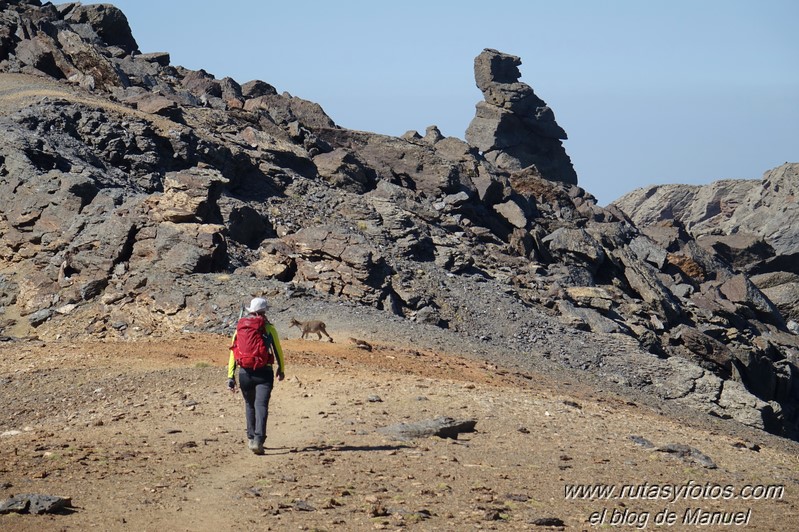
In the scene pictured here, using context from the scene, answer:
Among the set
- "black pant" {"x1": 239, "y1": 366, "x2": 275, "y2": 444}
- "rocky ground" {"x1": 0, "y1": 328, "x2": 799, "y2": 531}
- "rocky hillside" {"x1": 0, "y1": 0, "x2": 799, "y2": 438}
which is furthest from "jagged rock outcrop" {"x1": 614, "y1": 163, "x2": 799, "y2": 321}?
"black pant" {"x1": 239, "y1": 366, "x2": 275, "y2": 444}

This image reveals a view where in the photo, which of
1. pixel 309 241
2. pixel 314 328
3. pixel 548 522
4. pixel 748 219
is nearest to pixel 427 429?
pixel 548 522

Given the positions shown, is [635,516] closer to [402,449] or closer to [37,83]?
[402,449]

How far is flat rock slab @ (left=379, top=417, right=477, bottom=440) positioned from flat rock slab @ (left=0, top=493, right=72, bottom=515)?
4.91 metres

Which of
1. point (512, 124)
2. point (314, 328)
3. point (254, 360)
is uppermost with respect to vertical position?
point (512, 124)

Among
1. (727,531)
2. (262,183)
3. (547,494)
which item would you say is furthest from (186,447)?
(262,183)

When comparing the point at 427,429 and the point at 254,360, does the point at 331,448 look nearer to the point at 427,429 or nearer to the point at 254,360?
the point at 254,360

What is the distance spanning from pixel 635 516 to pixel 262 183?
98.8 ft

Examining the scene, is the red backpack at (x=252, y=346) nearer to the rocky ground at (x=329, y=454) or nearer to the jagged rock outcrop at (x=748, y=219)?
the rocky ground at (x=329, y=454)

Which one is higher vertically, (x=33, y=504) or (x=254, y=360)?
(x=254, y=360)

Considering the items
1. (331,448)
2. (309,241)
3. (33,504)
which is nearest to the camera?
(33,504)

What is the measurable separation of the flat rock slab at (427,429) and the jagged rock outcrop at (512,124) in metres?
55.4

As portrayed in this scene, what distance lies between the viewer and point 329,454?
11.7 meters

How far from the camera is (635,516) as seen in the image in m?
9.88

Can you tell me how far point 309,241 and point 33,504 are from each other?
65.7ft
